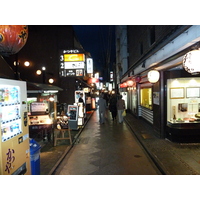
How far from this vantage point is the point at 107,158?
758cm

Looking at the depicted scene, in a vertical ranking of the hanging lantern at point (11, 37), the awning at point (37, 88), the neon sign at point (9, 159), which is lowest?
the neon sign at point (9, 159)

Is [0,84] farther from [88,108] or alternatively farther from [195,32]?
[88,108]

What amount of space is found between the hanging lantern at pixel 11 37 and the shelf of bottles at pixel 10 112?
1.16 metres

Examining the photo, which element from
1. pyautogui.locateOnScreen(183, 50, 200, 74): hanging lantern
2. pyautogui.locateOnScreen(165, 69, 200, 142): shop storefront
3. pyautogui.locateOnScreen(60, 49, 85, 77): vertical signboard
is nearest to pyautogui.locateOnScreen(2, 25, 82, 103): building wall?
pyautogui.locateOnScreen(60, 49, 85, 77): vertical signboard

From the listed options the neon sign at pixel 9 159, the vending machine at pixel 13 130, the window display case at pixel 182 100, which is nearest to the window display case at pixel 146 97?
the window display case at pixel 182 100

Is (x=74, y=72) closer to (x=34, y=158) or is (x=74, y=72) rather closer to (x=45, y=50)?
(x=34, y=158)

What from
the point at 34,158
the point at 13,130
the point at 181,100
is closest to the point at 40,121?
the point at 34,158

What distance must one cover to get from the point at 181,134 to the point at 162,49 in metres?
4.02

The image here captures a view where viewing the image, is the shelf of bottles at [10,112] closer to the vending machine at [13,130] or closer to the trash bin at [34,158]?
the vending machine at [13,130]

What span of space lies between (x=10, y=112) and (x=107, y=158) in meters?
4.49

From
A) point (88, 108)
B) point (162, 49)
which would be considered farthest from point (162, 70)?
point (88, 108)

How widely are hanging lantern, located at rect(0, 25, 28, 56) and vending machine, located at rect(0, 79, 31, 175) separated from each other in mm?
1050

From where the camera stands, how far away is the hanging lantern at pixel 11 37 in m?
4.57

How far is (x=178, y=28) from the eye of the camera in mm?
6215
